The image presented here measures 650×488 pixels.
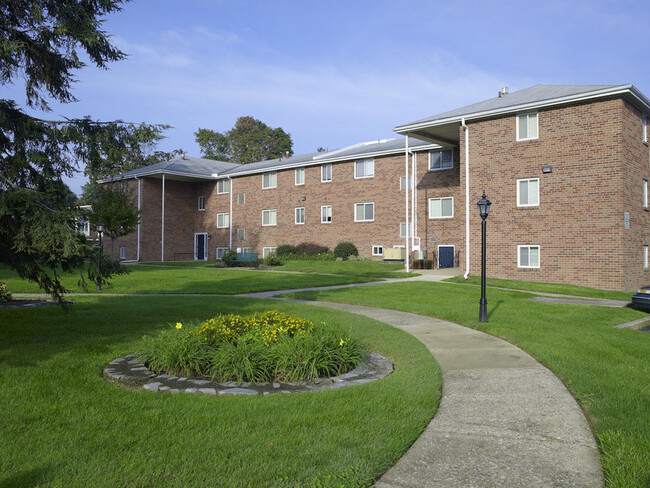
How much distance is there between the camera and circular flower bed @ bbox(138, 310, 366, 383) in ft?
19.5

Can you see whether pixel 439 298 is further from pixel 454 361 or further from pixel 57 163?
pixel 57 163

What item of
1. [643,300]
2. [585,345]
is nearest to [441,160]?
[643,300]

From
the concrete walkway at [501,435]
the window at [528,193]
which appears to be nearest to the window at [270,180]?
the window at [528,193]

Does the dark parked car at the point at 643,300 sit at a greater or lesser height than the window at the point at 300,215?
lesser

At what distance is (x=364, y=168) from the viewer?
107ft

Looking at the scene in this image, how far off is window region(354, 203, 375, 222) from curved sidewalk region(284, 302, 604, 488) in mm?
25248

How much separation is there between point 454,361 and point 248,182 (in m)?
33.7

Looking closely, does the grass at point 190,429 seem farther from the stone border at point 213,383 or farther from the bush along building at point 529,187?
the bush along building at point 529,187

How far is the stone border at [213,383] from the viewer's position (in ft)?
18.0

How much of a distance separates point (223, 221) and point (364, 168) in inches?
537

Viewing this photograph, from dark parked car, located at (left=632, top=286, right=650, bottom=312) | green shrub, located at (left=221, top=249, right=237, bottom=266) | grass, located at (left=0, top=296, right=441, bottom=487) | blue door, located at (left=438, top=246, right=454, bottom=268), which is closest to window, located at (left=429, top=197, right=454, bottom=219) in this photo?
blue door, located at (left=438, top=246, right=454, bottom=268)

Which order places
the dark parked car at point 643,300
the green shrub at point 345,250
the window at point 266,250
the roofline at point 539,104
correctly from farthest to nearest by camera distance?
the window at point 266,250 < the green shrub at point 345,250 < the roofline at point 539,104 < the dark parked car at point 643,300

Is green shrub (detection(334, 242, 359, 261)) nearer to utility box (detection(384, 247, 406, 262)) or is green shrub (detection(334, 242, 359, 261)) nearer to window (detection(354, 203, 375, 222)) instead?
window (detection(354, 203, 375, 222))

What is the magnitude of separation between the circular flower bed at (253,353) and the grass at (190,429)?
2.10 ft
